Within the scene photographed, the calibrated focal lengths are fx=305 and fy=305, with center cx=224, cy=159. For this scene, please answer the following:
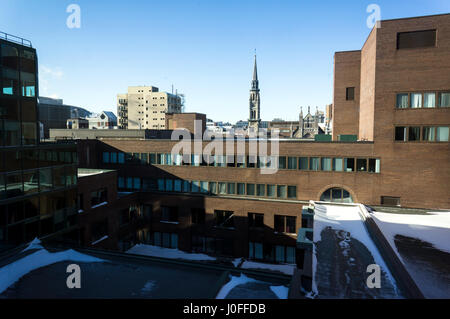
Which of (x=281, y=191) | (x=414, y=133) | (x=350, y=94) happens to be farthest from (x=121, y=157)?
(x=414, y=133)

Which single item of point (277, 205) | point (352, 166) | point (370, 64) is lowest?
point (277, 205)

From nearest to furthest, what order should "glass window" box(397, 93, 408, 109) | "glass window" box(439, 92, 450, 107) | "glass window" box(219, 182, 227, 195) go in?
"glass window" box(439, 92, 450, 107), "glass window" box(397, 93, 408, 109), "glass window" box(219, 182, 227, 195)

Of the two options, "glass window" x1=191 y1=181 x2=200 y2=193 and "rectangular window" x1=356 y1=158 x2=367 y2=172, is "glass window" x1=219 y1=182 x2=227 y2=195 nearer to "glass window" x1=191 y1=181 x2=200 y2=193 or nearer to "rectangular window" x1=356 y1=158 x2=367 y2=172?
"glass window" x1=191 y1=181 x2=200 y2=193

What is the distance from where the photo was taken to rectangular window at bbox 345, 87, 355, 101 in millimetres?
38206

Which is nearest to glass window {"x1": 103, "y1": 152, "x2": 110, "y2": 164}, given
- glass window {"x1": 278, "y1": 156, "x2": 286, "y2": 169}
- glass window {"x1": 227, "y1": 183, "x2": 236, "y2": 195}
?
glass window {"x1": 227, "y1": 183, "x2": 236, "y2": 195}

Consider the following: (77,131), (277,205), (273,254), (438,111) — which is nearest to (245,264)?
(273,254)

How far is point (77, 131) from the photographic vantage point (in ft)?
167

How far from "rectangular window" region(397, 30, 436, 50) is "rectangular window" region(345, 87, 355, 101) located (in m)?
9.37

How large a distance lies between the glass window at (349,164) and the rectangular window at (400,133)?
4.62 m

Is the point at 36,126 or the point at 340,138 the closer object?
the point at 36,126

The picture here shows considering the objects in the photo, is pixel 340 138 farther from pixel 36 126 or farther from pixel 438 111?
pixel 36 126

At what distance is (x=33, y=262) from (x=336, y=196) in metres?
27.4

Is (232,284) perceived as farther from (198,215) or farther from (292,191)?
(198,215)

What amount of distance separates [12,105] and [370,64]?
3214 centimetres
